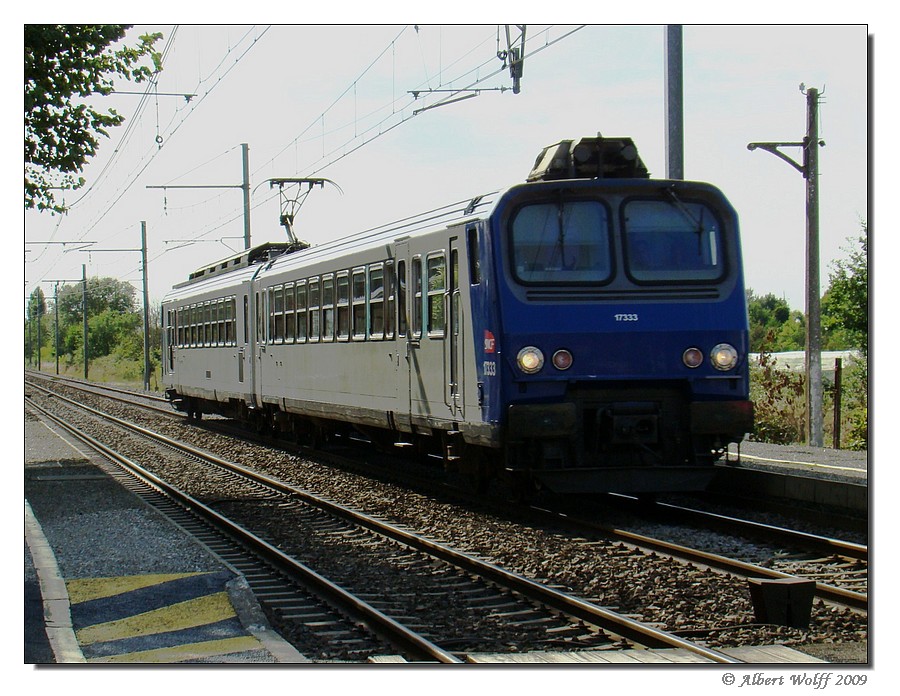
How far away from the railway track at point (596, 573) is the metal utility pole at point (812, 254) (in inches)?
199

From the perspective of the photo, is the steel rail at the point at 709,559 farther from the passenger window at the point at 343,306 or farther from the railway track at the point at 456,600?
the passenger window at the point at 343,306

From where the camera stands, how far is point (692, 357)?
399 inches

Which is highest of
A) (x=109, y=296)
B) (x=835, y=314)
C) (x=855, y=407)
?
(x=109, y=296)

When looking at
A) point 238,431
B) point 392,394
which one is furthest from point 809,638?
point 238,431

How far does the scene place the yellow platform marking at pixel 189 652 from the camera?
633 centimetres

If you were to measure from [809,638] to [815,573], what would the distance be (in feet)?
6.11

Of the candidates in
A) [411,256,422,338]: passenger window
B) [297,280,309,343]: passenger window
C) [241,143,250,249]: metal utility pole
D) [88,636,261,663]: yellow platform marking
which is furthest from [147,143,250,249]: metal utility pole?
[88,636,261,663]: yellow platform marking

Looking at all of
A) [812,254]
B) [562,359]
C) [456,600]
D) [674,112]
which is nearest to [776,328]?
[812,254]

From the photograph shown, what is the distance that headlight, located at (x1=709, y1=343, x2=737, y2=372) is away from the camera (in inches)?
401

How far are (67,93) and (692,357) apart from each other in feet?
24.3

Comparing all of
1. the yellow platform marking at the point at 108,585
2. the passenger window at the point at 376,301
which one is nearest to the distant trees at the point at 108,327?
the passenger window at the point at 376,301

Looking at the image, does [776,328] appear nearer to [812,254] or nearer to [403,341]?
[812,254]

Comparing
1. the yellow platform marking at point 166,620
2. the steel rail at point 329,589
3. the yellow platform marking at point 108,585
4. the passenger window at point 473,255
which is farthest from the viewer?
the passenger window at point 473,255

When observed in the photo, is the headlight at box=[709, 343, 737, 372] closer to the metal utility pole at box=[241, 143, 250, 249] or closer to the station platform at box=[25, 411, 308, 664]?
the station platform at box=[25, 411, 308, 664]
